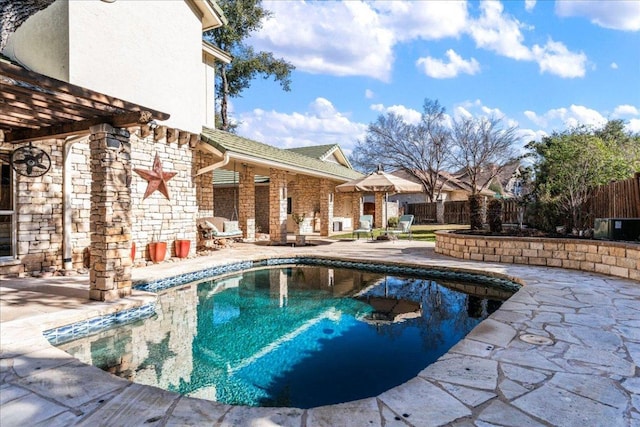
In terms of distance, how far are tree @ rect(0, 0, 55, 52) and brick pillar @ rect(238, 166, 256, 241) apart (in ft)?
31.3

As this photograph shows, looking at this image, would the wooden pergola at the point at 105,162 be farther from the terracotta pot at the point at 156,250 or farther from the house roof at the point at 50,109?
the terracotta pot at the point at 156,250

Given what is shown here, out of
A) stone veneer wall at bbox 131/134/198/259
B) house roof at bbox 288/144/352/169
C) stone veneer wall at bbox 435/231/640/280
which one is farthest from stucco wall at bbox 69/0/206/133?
house roof at bbox 288/144/352/169

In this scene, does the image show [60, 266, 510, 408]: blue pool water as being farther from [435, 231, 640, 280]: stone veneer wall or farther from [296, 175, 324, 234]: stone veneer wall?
[296, 175, 324, 234]: stone veneer wall

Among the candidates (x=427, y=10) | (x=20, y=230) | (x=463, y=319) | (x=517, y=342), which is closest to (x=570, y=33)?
(x=427, y=10)

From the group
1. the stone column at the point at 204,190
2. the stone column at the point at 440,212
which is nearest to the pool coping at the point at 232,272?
the stone column at the point at 204,190

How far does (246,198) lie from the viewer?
535 inches

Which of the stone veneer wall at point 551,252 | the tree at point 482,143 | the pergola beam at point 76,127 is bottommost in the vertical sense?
the stone veneer wall at point 551,252

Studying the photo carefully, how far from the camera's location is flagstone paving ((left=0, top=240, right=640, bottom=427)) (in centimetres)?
225

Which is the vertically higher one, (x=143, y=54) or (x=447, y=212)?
(x=143, y=54)

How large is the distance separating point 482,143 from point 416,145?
489cm

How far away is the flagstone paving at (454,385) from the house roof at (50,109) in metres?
2.57

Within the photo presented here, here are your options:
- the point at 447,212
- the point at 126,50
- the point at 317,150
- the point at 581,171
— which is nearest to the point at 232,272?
the point at 126,50

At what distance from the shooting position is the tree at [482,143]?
25406mm

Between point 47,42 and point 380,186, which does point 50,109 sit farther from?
point 380,186
